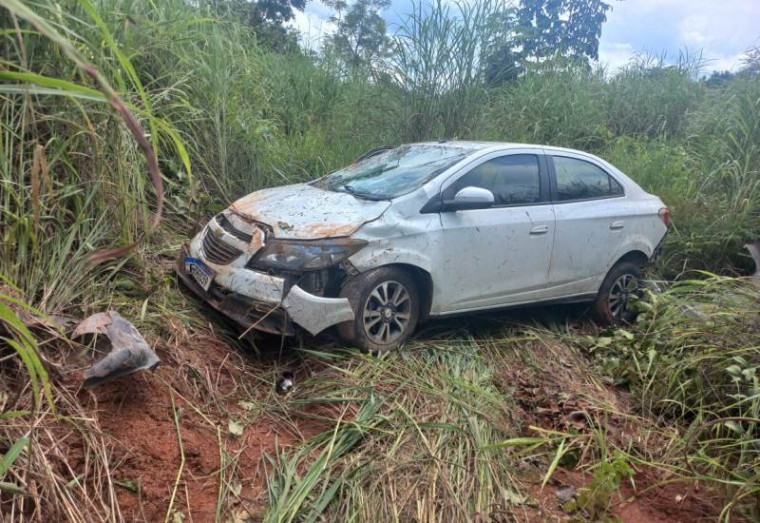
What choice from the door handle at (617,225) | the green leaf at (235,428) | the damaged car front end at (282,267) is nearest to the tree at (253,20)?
the damaged car front end at (282,267)

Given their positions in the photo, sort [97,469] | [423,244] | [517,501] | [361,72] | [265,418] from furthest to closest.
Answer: [361,72]
[423,244]
[265,418]
[517,501]
[97,469]

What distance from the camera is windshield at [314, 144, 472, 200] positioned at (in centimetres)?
430

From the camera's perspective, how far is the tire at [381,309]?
379 cm

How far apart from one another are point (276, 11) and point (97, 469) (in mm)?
20576

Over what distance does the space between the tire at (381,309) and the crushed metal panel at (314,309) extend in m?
0.08

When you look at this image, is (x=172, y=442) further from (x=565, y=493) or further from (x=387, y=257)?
(x=565, y=493)

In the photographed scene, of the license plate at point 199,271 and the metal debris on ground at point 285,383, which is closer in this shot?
the metal debris on ground at point 285,383

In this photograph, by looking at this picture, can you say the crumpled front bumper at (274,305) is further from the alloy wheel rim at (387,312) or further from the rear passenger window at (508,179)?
the rear passenger window at (508,179)

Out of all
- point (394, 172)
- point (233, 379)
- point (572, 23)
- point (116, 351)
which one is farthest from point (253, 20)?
point (572, 23)

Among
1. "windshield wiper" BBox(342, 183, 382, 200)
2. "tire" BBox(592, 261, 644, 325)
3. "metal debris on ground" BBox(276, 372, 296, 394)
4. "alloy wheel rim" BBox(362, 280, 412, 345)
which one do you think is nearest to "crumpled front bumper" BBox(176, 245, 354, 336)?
"alloy wheel rim" BBox(362, 280, 412, 345)

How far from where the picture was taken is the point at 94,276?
3.52 meters

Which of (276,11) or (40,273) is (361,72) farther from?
(276,11)

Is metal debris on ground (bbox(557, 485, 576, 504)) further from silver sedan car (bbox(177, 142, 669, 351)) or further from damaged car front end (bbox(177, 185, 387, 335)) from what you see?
damaged car front end (bbox(177, 185, 387, 335))

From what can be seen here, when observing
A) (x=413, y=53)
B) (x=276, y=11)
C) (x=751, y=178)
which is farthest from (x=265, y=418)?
(x=276, y=11)
